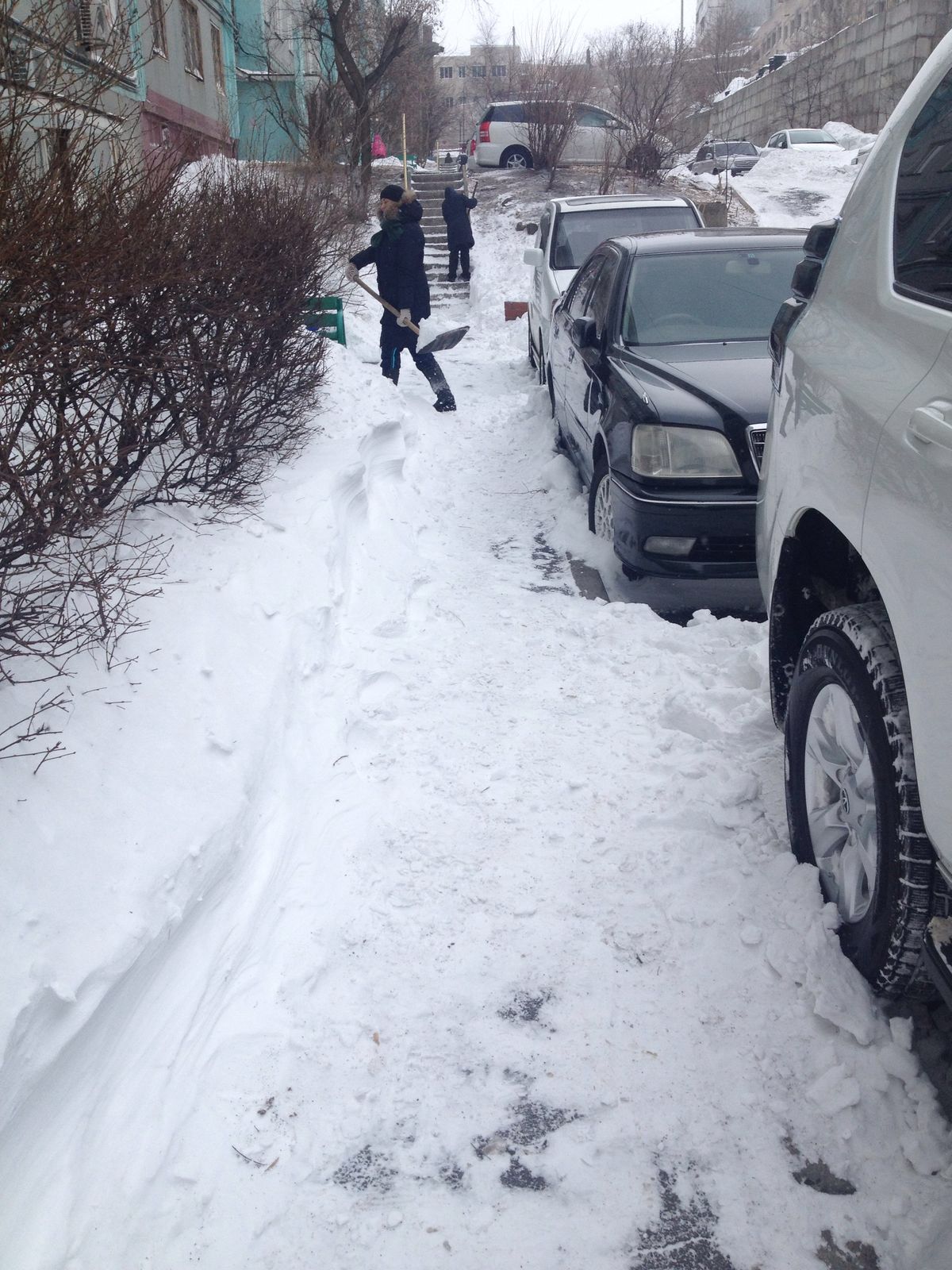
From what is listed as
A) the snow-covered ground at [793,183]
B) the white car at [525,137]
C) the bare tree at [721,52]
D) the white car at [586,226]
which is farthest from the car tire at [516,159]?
the bare tree at [721,52]

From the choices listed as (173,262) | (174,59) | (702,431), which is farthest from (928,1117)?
(174,59)

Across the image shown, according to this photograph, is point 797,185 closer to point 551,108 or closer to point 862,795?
point 551,108

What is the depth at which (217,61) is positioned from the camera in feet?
76.8

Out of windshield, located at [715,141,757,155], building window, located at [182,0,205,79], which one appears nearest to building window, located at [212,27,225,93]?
building window, located at [182,0,205,79]

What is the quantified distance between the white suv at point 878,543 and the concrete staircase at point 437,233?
35.9 feet

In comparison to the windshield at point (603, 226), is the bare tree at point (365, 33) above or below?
above

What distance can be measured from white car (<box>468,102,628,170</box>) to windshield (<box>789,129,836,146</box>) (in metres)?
6.64

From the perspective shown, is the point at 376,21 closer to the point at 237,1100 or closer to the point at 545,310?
the point at 545,310

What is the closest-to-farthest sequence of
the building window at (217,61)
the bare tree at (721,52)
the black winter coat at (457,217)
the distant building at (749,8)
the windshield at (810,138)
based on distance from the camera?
the black winter coat at (457,217) → the building window at (217,61) → the windshield at (810,138) → the bare tree at (721,52) → the distant building at (749,8)

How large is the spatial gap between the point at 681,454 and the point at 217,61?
77.8 ft

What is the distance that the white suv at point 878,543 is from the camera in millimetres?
1891

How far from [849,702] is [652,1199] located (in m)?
1.18

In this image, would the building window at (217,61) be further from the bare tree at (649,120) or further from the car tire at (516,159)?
the bare tree at (649,120)

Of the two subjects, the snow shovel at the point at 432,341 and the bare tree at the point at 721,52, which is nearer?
the snow shovel at the point at 432,341
